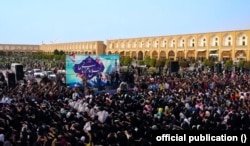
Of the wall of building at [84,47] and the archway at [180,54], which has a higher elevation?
the wall of building at [84,47]

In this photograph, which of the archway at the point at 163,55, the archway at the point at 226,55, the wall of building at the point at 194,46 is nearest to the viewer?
the wall of building at the point at 194,46

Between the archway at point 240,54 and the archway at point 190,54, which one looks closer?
the archway at point 240,54

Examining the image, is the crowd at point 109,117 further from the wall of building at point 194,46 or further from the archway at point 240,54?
the wall of building at point 194,46

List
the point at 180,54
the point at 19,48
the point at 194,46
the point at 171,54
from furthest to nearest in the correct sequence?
the point at 19,48 → the point at 171,54 → the point at 180,54 → the point at 194,46

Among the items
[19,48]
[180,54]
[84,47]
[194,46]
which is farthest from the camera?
[19,48]

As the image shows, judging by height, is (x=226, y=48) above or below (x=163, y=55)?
above

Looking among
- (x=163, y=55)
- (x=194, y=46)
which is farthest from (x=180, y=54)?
(x=163, y=55)

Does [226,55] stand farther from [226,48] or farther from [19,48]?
[19,48]

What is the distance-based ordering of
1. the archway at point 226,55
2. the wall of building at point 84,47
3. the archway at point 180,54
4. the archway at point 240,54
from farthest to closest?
the wall of building at point 84,47 < the archway at point 180,54 < the archway at point 226,55 < the archway at point 240,54

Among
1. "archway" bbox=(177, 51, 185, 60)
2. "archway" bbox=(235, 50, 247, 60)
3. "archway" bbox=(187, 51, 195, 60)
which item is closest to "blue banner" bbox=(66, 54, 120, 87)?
"archway" bbox=(235, 50, 247, 60)

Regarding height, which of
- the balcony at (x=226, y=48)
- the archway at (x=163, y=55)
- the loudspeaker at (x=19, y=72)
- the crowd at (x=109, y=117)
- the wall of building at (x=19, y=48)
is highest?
the wall of building at (x=19, y=48)

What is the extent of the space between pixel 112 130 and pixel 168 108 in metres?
3.95

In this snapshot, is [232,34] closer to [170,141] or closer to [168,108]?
[168,108]

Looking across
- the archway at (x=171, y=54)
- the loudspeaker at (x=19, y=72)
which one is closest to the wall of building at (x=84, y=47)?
the archway at (x=171, y=54)
